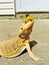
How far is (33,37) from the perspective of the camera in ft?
17.6

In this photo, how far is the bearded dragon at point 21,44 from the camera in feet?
14.4

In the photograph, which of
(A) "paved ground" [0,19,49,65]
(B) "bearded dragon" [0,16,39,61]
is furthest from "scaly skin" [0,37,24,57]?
(A) "paved ground" [0,19,49,65]

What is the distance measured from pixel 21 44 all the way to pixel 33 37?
932 mm

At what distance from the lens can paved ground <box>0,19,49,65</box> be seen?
4.33 metres

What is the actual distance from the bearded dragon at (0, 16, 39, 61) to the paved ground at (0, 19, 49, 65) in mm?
94

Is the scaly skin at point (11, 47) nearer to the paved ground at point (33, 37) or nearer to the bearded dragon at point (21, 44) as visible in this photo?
the bearded dragon at point (21, 44)

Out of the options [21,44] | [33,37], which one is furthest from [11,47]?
[33,37]

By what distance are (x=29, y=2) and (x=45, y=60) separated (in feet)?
8.44

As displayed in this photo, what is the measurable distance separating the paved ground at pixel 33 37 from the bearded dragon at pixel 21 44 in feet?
0.31

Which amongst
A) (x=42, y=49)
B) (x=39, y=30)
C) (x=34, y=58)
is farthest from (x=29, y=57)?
(x=39, y=30)

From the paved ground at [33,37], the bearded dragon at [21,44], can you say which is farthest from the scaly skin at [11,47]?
the paved ground at [33,37]

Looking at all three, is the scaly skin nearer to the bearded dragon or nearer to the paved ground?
the bearded dragon

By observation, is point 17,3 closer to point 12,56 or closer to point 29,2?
point 29,2

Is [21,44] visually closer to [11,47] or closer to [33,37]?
[11,47]
